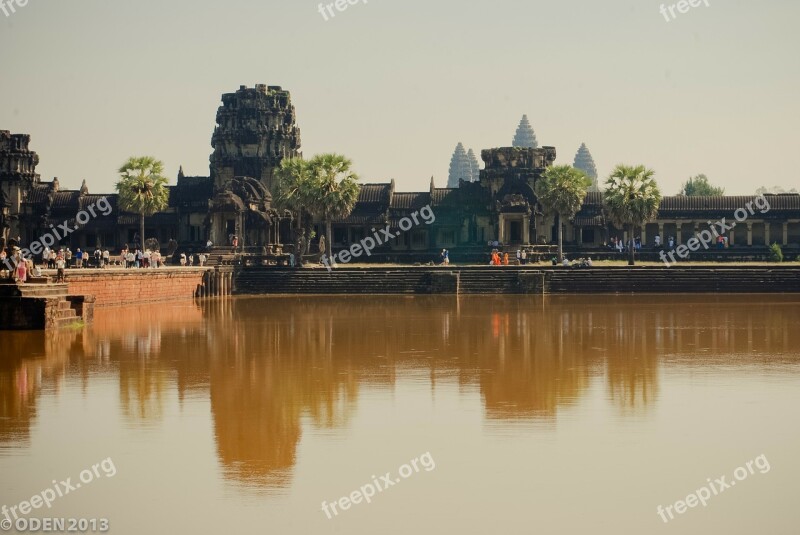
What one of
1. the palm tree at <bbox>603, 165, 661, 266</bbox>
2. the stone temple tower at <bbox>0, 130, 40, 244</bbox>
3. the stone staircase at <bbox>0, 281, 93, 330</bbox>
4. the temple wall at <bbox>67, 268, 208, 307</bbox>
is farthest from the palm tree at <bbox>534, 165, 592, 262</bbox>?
the stone staircase at <bbox>0, 281, 93, 330</bbox>

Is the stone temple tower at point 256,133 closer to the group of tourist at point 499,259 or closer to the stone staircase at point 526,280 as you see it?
the group of tourist at point 499,259

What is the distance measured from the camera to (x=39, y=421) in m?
20.9

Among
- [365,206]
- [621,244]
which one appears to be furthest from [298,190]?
[621,244]

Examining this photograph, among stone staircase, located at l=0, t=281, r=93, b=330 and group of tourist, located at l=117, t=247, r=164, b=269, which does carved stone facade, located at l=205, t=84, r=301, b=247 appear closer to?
group of tourist, located at l=117, t=247, r=164, b=269

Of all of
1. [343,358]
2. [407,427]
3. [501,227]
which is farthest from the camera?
[501,227]

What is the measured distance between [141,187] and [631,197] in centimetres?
2827

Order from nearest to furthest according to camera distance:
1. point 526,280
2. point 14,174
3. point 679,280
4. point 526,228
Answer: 1. point 679,280
2. point 526,280
3. point 526,228
4. point 14,174

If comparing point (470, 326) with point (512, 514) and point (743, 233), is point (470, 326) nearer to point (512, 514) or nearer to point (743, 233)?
point (512, 514)

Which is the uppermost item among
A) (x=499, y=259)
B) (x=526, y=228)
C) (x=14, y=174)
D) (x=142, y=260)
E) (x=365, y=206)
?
(x=14, y=174)

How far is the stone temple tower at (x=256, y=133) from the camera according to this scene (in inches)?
3415

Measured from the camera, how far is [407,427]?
67.3 feet

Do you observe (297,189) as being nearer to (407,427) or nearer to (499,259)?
(499,259)

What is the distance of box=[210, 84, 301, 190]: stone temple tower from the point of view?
86.8 m

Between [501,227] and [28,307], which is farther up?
[501,227]
